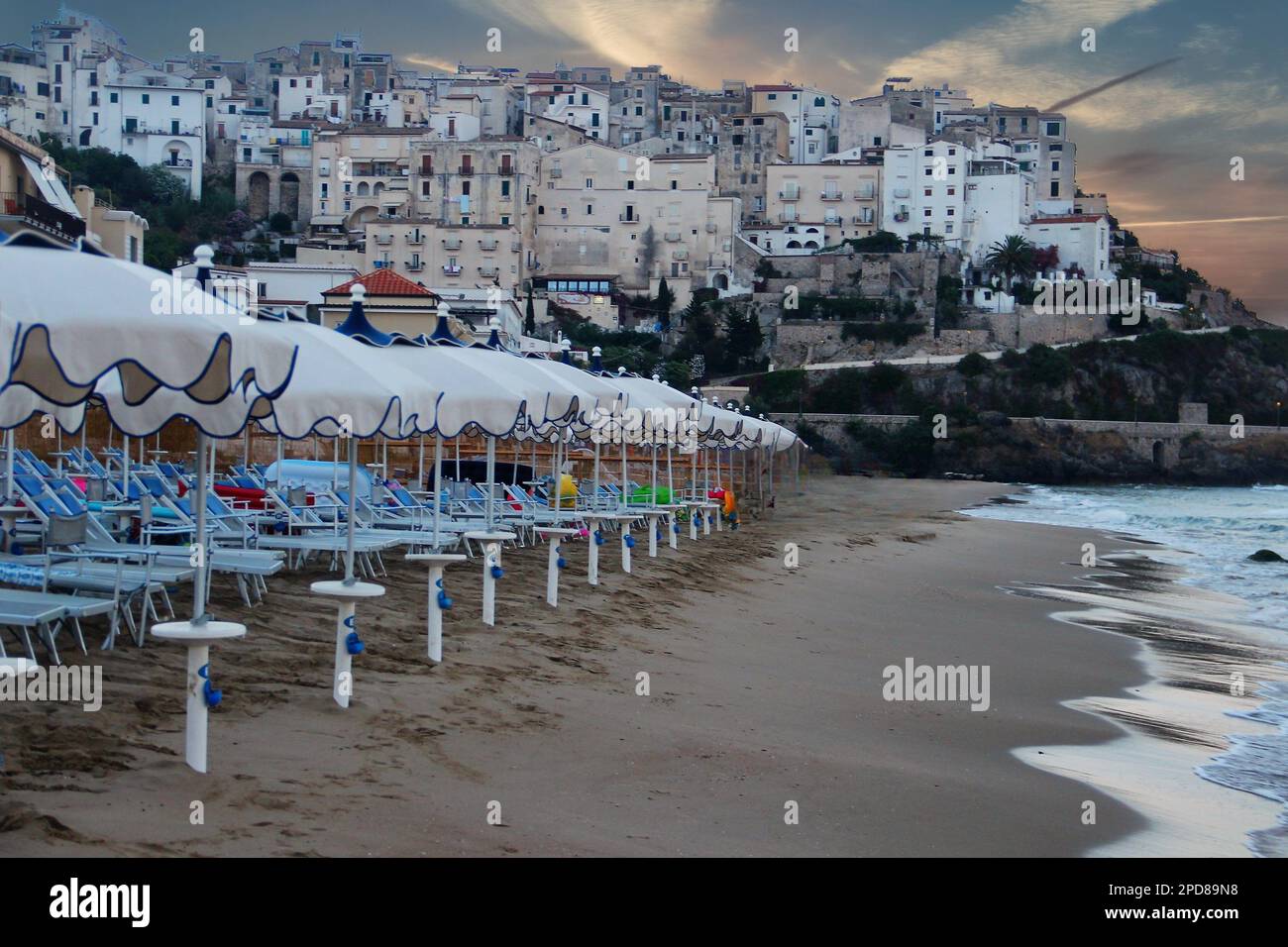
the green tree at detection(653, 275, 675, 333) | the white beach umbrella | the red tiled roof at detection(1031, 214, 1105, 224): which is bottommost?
the white beach umbrella

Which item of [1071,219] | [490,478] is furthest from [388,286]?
[1071,219]

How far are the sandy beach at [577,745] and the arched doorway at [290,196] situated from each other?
85880mm

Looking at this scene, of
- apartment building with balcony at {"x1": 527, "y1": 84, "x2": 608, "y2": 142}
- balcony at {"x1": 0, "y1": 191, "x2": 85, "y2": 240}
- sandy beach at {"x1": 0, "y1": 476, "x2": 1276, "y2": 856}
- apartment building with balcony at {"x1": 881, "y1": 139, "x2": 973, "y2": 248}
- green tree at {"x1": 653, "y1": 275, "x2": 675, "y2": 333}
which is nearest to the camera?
sandy beach at {"x1": 0, "y1": 476, "x2": 1276, "y2": 856}

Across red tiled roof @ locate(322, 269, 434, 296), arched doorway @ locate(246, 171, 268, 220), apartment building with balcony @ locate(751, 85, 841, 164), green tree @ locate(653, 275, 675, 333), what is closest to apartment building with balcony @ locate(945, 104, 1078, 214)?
apartment building with balcony @ locate(751, 85, 841, 164)

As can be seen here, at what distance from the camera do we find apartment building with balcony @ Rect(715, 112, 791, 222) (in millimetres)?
97750

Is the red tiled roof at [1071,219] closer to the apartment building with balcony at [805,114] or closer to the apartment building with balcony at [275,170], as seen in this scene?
the apartment building with balcony at [805,114]

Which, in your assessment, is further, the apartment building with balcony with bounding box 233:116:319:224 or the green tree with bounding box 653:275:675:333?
the apartment building with balcony with bounding box 233:116:319:224

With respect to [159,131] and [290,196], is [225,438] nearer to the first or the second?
[290,196]

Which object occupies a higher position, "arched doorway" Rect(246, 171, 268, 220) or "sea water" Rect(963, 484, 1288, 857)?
"arched doorway" Rect(246, 171, 268, 220)

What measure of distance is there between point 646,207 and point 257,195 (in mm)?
29132

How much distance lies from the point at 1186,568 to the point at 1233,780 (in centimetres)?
1688

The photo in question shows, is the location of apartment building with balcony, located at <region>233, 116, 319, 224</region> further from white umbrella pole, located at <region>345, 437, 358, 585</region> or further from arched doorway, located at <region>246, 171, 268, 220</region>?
white umbrella pole, located at <region>345, 437, 358, 585</region>

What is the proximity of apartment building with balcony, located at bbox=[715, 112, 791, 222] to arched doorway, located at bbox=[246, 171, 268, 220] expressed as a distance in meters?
33.0
